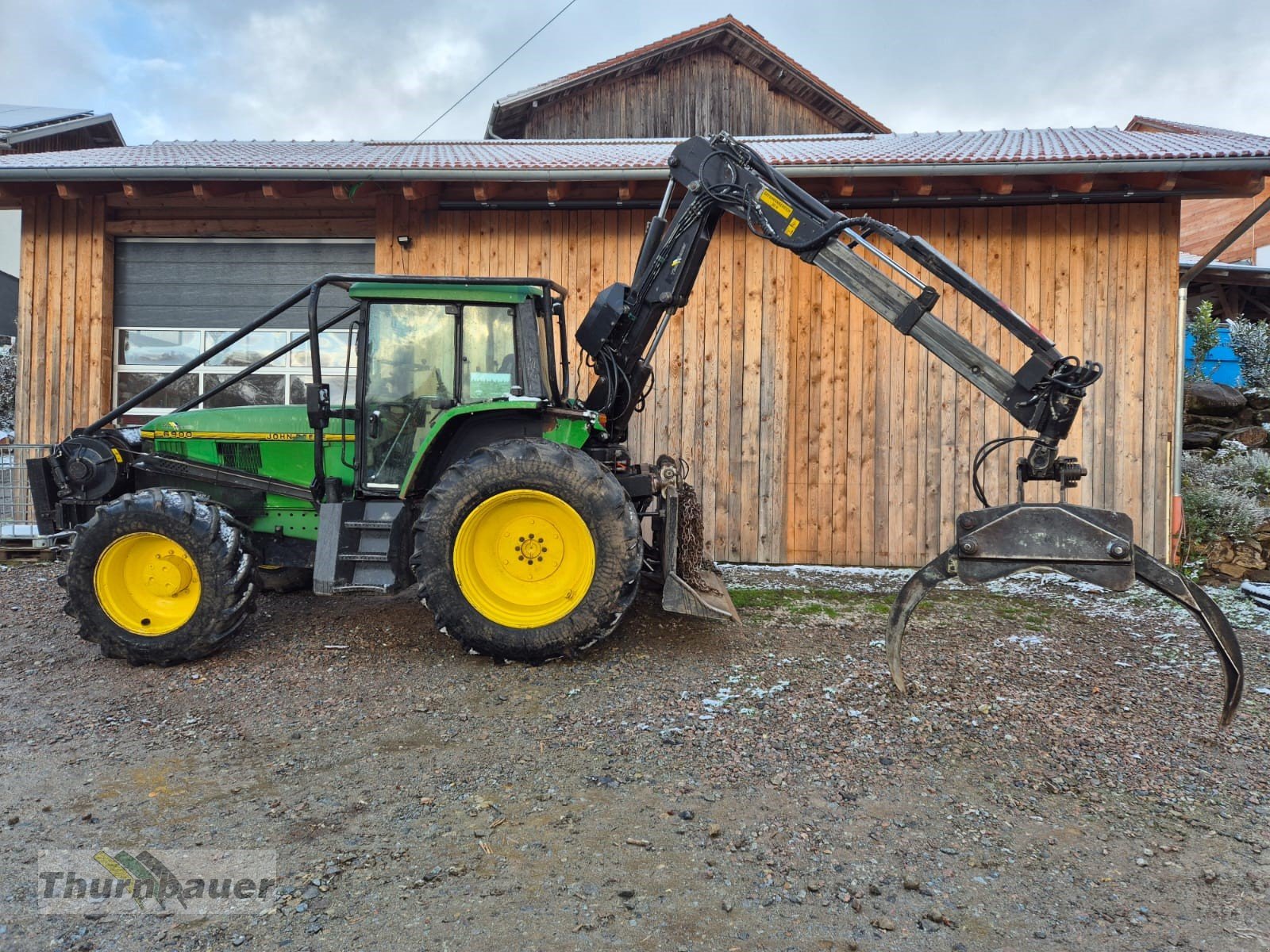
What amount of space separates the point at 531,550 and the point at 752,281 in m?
3.78

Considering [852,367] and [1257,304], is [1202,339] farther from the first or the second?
[852,367]

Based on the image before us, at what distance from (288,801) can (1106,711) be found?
3304 millimetres

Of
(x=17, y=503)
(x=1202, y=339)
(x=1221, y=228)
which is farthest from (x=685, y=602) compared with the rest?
(x=1221, y=228)

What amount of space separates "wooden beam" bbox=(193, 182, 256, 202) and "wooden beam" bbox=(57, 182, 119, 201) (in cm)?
80

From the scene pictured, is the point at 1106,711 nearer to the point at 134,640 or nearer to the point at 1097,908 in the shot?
the point at 1097,908

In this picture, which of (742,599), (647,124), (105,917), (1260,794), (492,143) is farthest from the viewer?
(647,124)

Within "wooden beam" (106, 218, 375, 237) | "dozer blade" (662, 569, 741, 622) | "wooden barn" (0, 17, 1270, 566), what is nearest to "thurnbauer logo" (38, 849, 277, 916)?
"dozer blade" (662, 569, 741, 622)

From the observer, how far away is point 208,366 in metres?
7.39

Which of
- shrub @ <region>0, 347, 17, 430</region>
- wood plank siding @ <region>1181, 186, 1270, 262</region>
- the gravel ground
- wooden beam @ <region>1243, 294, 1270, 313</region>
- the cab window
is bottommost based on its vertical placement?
the gravel ground

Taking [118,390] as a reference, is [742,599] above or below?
below

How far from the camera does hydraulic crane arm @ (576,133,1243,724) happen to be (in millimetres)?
2969

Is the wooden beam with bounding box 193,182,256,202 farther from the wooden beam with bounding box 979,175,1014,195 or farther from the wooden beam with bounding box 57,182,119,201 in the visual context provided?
the wooden beam with bounding box 979,175,1014,195

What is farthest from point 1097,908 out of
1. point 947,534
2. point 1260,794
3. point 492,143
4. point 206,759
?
point 492,143

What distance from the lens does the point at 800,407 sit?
686 centimetres
